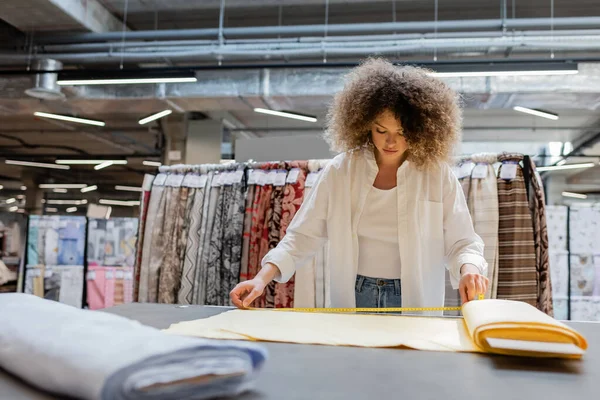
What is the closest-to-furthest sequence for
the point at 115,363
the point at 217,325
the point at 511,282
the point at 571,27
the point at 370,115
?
the point at 115,363 < the point at 217,325 < the point at 370,115 < the point at 511,282 < the point at 571,27

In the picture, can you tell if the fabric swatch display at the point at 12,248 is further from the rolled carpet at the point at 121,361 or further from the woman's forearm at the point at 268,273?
the rolled carpet at the point at 121,361

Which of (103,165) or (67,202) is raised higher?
(103,165)

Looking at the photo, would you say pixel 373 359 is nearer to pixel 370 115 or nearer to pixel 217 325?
pixel 217 325

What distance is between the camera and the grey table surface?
782 millimetres

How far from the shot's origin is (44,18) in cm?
689

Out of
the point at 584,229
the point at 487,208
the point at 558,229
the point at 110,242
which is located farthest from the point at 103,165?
the point at 487,208

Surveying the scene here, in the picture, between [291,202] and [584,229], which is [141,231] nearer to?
[291,202]

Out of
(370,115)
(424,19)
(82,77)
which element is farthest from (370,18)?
(370,115)

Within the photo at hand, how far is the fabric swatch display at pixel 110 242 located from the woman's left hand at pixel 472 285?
6.06 m

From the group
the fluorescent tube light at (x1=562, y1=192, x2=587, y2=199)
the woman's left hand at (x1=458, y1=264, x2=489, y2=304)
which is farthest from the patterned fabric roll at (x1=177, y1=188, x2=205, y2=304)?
the fluorescent tube light at (x1=562, y1=192, x2=587, y2=199)

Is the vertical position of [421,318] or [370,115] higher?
[370,115]

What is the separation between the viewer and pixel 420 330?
130 cm

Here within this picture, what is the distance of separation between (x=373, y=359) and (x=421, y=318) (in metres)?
0.53

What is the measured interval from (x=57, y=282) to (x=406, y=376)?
22.7 feet
